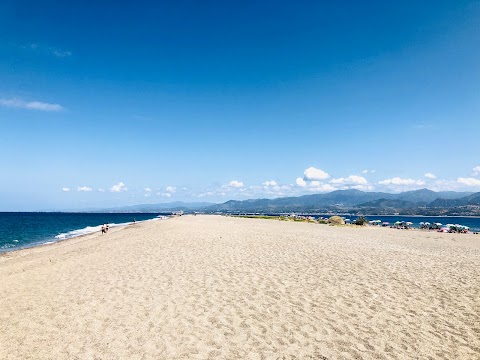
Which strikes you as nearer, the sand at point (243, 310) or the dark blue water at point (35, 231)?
the sand at point (243, 310)

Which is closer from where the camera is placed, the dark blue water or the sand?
→ the sand

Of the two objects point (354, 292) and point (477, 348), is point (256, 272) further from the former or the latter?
point (477, 348)

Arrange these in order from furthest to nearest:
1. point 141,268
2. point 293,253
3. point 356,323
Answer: point 293,253
point 141,268
point 356,323

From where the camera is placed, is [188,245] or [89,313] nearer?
[89,313]

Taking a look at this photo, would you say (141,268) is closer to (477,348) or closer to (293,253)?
(293,253)

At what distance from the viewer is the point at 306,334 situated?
25.4 ft

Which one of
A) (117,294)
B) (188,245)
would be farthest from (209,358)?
(188,245)

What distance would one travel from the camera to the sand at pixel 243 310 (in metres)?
7.14

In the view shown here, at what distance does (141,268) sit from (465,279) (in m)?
15.5

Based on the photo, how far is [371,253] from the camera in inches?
791

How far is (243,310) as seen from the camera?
9.24 m

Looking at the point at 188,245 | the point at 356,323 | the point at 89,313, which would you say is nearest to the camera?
the point at 356,323

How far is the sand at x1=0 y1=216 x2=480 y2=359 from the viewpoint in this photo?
23.4 ft

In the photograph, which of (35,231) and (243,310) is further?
(35,231)
